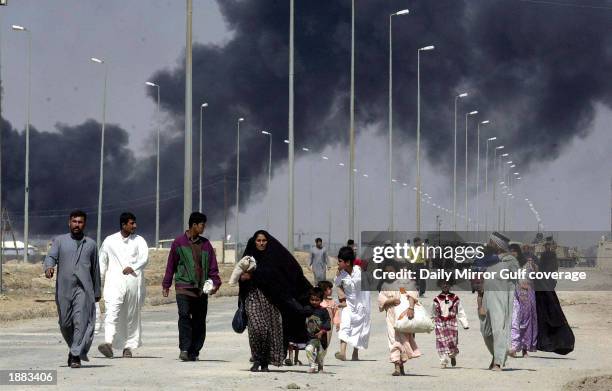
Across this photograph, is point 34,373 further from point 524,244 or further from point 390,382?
point 524,244

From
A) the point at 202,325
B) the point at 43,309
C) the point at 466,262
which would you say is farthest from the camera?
the point at 466,262

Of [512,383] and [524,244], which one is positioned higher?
[524,244]

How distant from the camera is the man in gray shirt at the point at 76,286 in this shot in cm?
1797

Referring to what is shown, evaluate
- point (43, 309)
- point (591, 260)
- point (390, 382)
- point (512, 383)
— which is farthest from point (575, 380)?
point (591, 260)

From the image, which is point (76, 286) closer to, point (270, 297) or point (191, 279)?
point (191, 279)

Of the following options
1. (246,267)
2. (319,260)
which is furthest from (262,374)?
(319,260)

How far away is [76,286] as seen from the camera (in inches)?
715

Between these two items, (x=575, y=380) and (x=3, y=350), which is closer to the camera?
(x=575, y=380)

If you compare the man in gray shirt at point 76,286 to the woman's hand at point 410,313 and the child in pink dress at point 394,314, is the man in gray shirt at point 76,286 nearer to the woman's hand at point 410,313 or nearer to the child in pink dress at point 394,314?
the child in pink dress at point 394,314

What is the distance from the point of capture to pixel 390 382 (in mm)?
17125

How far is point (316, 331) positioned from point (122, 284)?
3352 millimetres

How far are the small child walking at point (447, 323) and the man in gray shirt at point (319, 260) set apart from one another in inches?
664

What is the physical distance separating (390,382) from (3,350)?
664 centimetres

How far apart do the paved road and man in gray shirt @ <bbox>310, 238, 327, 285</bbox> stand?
10125 mm
